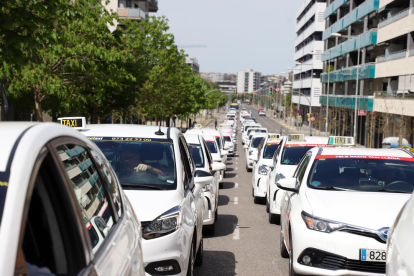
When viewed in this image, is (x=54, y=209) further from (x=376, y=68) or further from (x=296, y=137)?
(x=376, y=68)

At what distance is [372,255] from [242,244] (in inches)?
156

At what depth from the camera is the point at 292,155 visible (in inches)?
508

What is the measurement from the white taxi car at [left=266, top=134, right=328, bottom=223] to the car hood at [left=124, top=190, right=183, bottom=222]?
18.6 feet

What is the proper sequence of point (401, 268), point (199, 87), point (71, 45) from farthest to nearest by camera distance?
point (199, 87), point (71, 45), point (401, 268)

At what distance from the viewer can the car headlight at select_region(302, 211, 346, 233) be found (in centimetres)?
601

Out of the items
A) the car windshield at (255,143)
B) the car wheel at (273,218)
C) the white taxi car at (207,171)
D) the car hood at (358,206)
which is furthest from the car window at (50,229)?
the car windshield at (255,143)

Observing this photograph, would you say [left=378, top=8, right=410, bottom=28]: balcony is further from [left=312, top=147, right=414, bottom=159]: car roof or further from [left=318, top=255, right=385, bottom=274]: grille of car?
[left=318, top=255, right=385, bottom=274]: grille of car

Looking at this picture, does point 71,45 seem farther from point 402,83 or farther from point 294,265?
point 402,83

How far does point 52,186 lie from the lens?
2154mm

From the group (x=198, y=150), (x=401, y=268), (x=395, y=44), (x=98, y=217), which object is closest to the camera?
(x=98, y=217)

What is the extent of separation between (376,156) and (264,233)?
3.64 meters

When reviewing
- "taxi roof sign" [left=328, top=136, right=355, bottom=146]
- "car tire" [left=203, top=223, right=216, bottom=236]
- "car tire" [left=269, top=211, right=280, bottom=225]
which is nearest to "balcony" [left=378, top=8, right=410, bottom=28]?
"car tire" [left=269, top=211, right=280, bottom=225]

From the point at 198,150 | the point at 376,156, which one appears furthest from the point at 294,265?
the point at 198,150

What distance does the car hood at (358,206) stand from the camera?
5.96 m
